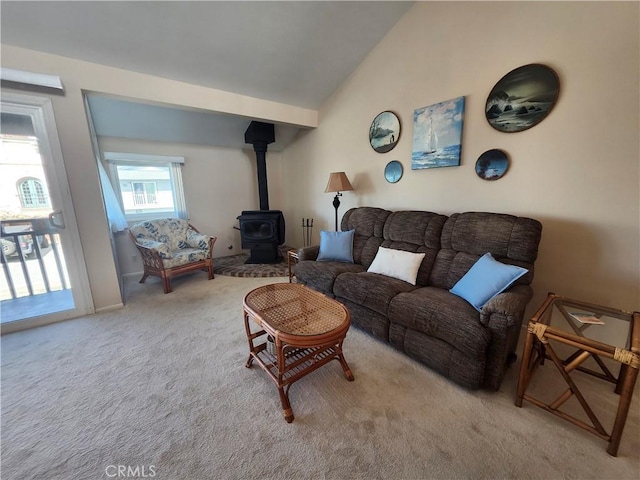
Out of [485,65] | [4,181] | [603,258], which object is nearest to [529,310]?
[603,258]

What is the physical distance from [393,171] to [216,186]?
321 centimetres

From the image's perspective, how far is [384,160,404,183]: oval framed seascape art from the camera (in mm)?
2932

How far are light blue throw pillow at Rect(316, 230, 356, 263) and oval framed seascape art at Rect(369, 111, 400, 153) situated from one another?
3.74 ft

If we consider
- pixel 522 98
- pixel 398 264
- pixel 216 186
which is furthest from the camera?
pixel 216 186

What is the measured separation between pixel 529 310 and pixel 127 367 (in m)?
3.33

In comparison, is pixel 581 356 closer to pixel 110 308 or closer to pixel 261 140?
pixel 110 308

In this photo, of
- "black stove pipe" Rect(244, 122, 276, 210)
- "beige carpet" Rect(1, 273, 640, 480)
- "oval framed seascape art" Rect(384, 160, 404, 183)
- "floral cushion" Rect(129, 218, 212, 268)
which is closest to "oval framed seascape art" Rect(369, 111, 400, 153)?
"oval framed seascape art" Rect(384, 160, 404, 183)

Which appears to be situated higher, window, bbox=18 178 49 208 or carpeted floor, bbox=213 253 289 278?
window, bbox=18 178 49 208

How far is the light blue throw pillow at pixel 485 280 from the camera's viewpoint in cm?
163

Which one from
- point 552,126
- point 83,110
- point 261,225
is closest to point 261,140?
point 261,225

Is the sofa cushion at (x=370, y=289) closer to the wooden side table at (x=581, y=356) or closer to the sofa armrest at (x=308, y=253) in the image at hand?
the sofa armrest at (x=308, y=253)

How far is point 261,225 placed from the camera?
164 inches

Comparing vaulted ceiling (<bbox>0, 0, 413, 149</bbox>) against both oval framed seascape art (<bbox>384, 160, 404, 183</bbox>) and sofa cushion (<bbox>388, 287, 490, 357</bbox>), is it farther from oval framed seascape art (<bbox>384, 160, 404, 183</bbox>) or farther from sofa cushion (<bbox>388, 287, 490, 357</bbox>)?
sofa cushion (<bbox>388, 287, 490, 357</bbox>)

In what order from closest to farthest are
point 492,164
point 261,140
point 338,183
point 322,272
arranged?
point 492,164, point 322,272, point 338,183, point 261,140
